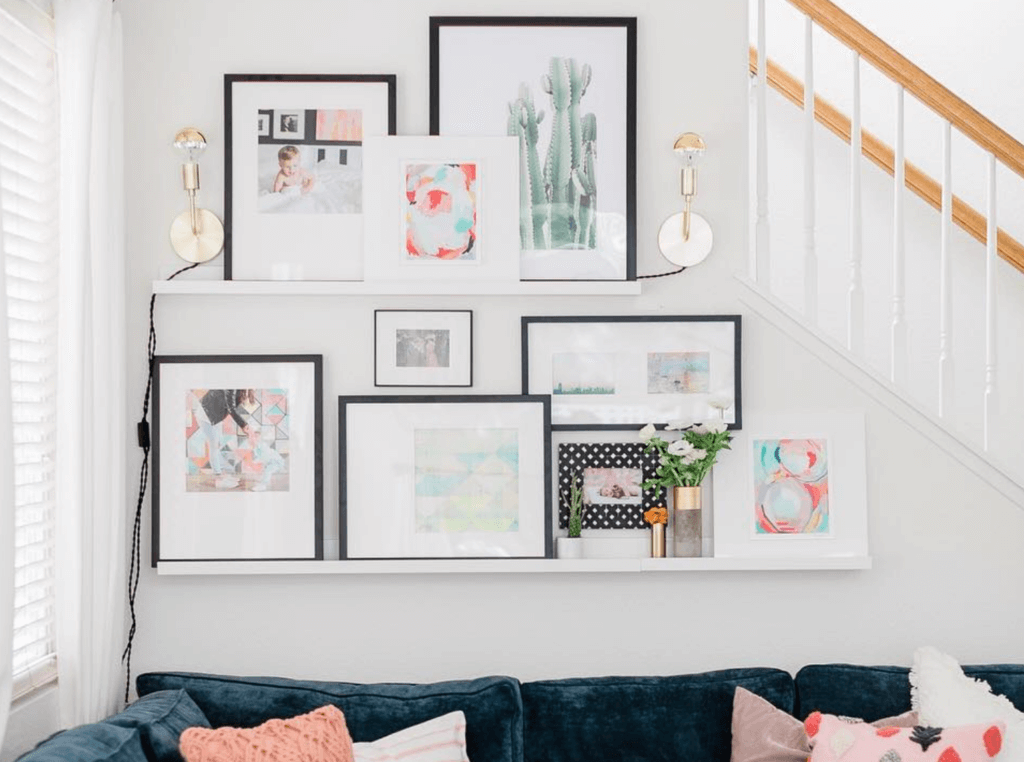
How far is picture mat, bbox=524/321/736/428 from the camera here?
270 cm

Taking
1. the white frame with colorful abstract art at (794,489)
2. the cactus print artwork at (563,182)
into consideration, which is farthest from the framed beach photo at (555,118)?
the white frame with colorful abstract art at (794,489)

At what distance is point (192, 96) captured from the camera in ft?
8.96

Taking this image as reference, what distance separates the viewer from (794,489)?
2.69m

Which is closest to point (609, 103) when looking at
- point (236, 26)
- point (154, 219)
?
point (236, 26)

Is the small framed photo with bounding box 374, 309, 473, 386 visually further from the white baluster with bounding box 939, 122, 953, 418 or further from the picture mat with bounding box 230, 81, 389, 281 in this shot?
the white baluster with bounding box 939, 122, 953, 418

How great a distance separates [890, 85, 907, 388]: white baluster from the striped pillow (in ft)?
4.58

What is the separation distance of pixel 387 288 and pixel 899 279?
129 cm

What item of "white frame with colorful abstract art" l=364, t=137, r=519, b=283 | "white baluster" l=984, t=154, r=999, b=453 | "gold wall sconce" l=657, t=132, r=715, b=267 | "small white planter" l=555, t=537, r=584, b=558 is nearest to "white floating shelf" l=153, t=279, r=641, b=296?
"white frame with colorful abstract art" l=364, t=137, r=519, b=283

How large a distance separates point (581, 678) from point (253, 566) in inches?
33.0

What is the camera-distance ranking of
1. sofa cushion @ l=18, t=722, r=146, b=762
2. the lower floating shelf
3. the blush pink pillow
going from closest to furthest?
1. sofa cushion @ l=18, t=722, r=146, b=762
2. the blush pink pillow
3. the lower floating shelf

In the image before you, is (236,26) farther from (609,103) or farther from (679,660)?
(679,660)

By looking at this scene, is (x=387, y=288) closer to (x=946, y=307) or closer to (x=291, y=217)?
(x=291, y=217)

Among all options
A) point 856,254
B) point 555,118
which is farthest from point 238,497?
point 856,254

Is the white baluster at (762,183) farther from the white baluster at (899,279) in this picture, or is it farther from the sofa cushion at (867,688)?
the sofa cushion at (867,688)
